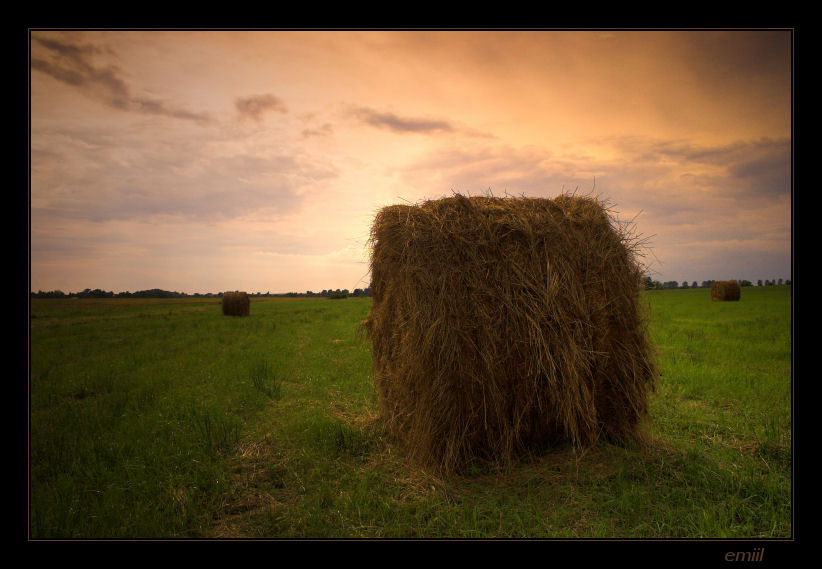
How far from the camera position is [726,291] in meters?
32.0

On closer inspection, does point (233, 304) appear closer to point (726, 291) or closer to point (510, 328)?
point (510, 328)

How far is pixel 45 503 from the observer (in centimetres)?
407

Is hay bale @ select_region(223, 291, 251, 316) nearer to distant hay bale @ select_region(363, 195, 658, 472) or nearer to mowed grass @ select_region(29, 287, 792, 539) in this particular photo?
mowed grass @ select_region(29, 287, 792, 539)

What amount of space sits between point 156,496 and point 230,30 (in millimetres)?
4876

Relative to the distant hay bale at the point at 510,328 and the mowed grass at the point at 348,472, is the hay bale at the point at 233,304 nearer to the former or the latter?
the mowed grass at the point at 348,472

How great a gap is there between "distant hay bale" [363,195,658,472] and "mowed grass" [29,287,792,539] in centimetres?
43

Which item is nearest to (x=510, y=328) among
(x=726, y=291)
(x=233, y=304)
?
(x=233, y=304)

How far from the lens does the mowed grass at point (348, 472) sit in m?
3.70

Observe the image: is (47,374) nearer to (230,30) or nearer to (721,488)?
(230,30)

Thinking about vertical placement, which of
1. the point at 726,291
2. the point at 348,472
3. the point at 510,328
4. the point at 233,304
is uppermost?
the point at 726,291

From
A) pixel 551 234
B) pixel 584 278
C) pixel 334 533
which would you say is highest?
pixel 551 234

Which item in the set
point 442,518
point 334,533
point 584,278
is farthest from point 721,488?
point 334,533

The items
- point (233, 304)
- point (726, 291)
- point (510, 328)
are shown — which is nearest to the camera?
point (510, 328)

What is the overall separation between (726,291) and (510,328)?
121ft
